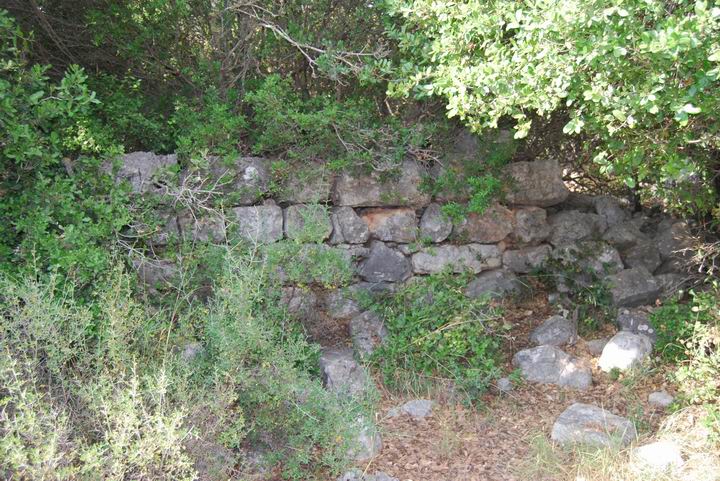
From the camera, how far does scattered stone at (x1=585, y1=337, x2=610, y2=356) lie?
15.4 feet

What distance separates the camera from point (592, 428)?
12.2 feet

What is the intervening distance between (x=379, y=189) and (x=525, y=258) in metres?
1.46

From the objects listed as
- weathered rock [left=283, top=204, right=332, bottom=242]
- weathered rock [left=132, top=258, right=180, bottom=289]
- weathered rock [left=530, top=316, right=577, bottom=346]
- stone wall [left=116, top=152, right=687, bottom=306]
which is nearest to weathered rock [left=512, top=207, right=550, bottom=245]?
stone wall [left=116, top=152, right=687, bottom=306]

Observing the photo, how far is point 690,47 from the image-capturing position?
8.95 ft

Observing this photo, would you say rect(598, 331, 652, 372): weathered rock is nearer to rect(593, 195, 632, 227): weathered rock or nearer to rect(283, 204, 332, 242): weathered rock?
rect(593, 195, 632, 227): weathered rock

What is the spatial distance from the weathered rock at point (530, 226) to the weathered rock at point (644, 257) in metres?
0.72

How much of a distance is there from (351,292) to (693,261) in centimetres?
253

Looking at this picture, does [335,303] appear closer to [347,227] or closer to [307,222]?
[347,227]

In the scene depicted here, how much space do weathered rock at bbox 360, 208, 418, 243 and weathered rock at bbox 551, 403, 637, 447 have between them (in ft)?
5.99

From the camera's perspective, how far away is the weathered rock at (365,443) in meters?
3.23

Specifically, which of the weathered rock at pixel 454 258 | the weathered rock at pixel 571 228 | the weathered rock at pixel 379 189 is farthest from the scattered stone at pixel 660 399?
the weathered rock at pixel 379 189

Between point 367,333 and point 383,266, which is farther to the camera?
point 383,266

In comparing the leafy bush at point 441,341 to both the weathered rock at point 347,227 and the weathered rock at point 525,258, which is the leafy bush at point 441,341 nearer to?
the weathered rock at point 347,227

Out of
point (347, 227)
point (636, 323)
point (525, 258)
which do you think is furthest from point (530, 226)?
point (347, 227)
